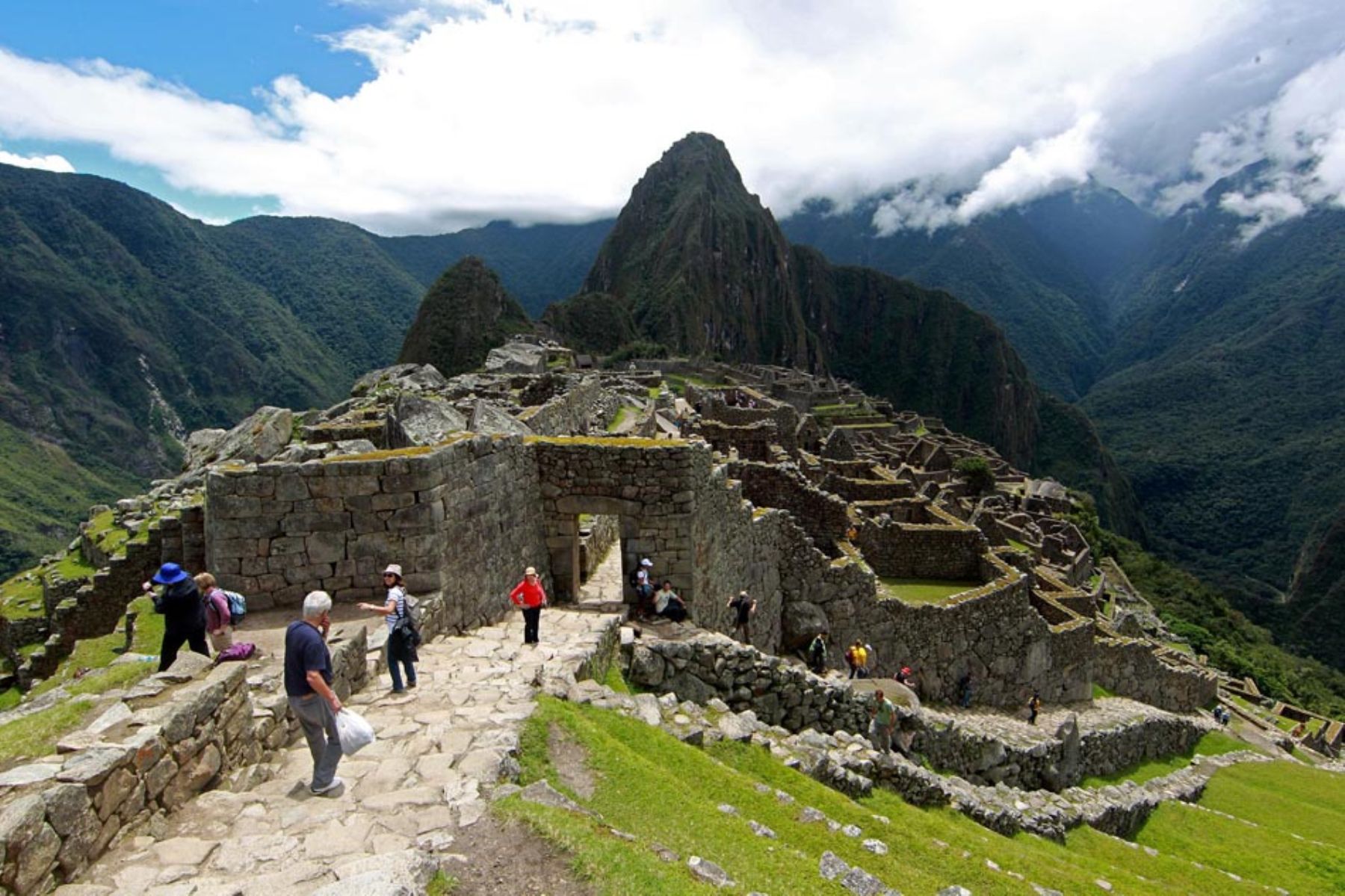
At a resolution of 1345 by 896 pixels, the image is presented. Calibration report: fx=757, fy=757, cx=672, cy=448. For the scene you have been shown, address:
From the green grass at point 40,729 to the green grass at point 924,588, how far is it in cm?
1791

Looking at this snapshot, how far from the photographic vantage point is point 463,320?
119625 millimetres

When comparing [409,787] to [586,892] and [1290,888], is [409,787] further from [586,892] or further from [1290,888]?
[1290,888]

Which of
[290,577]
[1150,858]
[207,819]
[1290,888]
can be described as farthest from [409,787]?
[1290,888]

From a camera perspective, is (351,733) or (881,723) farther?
(881,723)

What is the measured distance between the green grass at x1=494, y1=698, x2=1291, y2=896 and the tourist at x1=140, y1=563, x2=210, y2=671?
11.3ft

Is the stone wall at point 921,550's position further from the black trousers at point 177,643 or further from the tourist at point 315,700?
the tourist at point 315,700

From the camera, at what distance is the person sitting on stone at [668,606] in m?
11.3

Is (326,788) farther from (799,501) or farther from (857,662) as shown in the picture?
(799,501)

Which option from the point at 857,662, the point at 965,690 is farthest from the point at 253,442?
the point at 965,690

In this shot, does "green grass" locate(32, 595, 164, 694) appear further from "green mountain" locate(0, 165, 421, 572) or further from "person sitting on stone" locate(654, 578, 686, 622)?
"green mountain" locate(0, 165, 421, 572)

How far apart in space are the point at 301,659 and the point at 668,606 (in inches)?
244

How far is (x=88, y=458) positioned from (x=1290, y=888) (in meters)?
114

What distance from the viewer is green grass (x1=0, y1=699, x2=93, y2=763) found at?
4820 millimetres

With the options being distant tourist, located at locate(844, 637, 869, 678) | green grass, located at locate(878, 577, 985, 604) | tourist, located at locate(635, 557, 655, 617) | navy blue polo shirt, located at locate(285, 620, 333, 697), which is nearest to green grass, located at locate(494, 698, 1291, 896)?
navy blue polo shirt, located at locate(285, 620, 333, 697)
